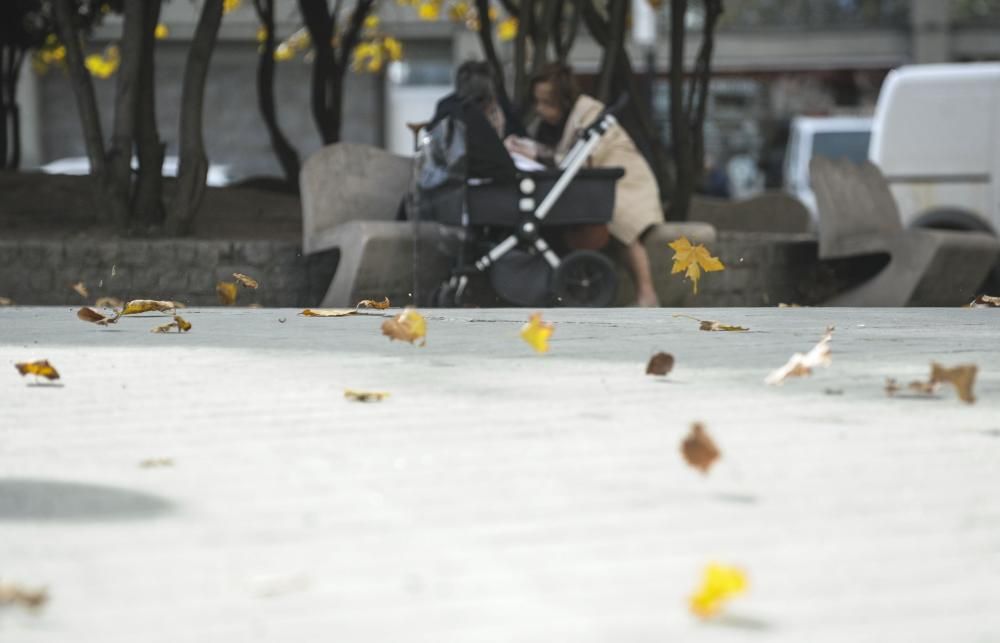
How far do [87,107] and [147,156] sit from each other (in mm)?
587

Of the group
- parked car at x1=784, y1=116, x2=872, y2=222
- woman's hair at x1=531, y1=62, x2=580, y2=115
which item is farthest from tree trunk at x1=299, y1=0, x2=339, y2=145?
parked car at x1=784, y1=116, x2=872, y2=222

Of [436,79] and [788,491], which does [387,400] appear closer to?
[788,491]

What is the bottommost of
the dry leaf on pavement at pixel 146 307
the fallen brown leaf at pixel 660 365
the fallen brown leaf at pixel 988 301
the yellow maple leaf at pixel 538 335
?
the fallen brown leaf at pixel 988 301

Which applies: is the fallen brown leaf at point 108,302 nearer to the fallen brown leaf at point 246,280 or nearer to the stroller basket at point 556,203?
the fallen brown leaf at point 246,280

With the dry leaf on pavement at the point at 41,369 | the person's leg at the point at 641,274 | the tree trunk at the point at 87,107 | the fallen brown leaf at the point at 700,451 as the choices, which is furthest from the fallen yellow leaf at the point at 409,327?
the tree trunk at the point at 87,107

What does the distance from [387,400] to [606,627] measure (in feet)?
6.07

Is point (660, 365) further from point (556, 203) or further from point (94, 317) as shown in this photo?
point (556, 203)

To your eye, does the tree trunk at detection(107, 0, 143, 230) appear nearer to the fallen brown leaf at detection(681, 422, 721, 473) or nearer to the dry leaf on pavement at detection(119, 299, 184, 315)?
the dry leaf on pavement at detection(119, 299, 184, 315)

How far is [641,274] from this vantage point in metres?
9.36

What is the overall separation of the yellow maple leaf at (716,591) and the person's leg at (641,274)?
7.14m

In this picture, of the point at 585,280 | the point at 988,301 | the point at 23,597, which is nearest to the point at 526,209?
the point at 585,280

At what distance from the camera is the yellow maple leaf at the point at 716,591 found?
2.00 meters

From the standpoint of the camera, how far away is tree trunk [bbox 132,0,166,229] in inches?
428

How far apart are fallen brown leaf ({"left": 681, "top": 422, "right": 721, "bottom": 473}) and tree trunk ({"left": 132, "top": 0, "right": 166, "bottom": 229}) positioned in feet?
27.0
